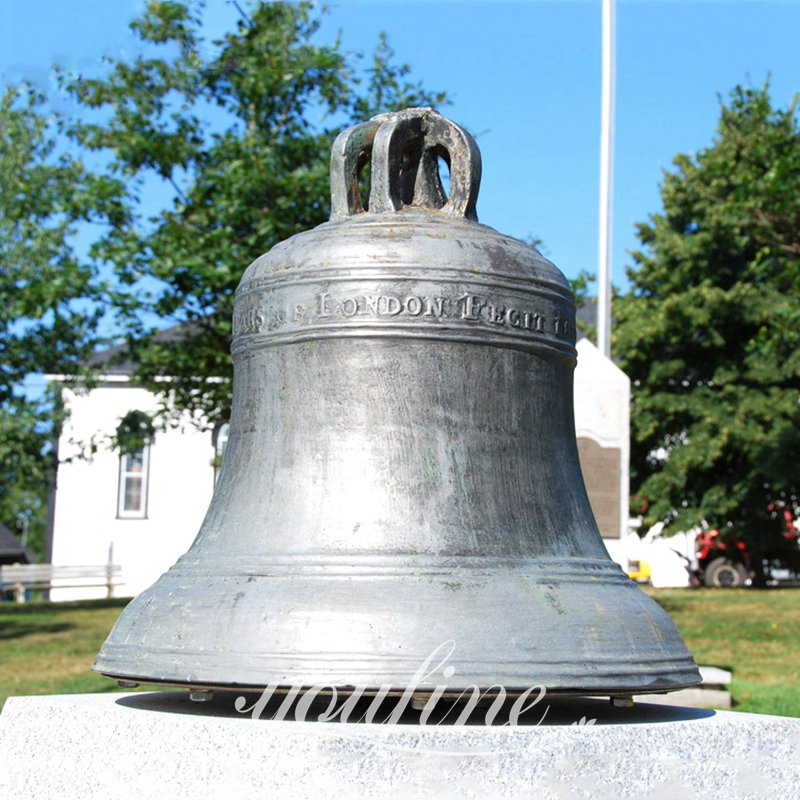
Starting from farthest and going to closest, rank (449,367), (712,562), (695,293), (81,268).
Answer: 1. (712,562)
2. (695,293)
3. (81,268)
4. (449,367)

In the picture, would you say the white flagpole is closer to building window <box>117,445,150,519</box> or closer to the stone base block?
the stone base block

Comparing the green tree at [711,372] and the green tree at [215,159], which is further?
the green tree at [711,372]

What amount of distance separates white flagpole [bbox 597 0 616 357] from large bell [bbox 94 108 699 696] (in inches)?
421

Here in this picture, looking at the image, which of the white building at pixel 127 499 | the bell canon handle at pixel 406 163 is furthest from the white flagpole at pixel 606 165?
the white building at pixel 127 499

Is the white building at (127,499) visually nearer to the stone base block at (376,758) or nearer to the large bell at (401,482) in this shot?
the large bell at (401,482)

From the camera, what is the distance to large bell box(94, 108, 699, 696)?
2.71m

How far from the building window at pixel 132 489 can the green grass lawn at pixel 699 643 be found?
12.1 metres

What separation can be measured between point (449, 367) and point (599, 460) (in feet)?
21.2

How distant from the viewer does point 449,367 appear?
3070 millimetres

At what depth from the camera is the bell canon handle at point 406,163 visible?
3174 mm

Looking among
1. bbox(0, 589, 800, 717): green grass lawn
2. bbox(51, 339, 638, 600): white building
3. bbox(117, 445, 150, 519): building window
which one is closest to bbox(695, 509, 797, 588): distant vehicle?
bbox(0, 589, 800, 717): green grass lawn

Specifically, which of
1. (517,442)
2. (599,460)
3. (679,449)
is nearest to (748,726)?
(517,442)

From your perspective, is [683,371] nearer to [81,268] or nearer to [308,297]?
[81,268]

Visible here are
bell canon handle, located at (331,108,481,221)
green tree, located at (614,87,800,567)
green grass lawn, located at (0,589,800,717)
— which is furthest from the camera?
green tree, located at (614,87,800,567)
